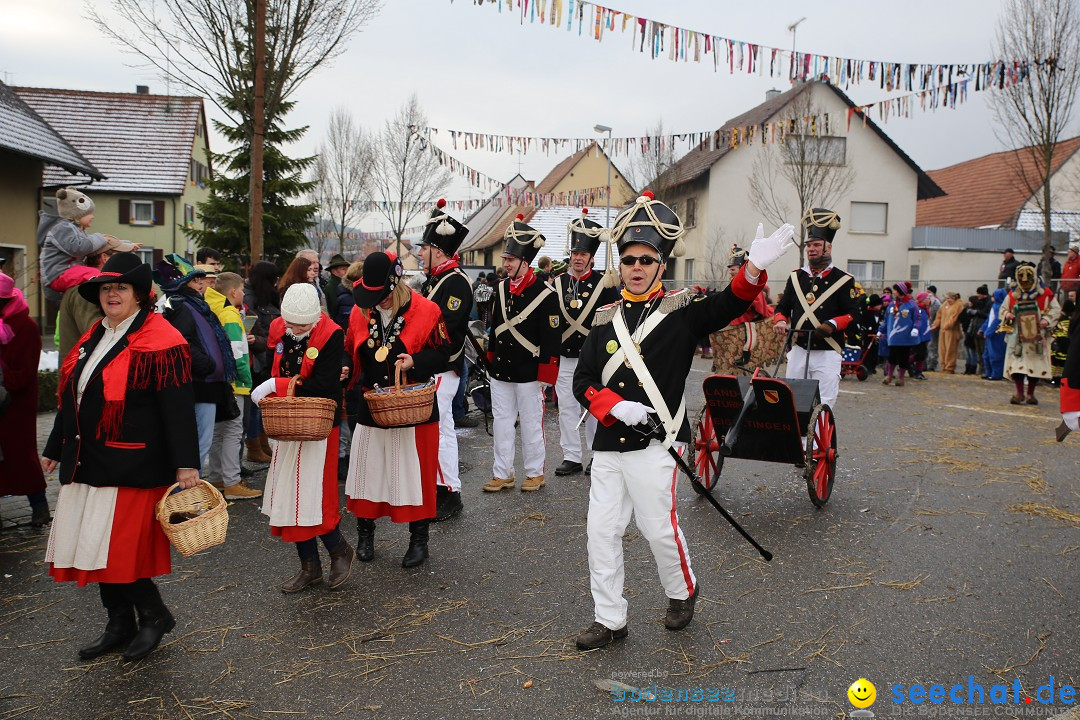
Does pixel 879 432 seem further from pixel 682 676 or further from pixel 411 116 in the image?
pixel 411 116

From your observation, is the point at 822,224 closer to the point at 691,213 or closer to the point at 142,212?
the point at 691,213

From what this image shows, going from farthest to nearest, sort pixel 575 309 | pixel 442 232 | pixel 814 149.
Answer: pixel 814 149 → pixel 575 309 → pixel 442 232

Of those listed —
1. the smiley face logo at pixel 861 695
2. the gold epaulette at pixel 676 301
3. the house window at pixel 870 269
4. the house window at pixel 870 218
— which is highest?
the house window at pixel 870 218

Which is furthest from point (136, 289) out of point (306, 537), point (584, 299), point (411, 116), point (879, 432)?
point (411, 116)

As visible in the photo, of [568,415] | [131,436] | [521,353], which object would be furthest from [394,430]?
[568,415]

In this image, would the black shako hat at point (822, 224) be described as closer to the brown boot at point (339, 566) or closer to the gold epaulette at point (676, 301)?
the gold epaulette at point (676, 301)

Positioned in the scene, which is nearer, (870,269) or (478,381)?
(478,381)

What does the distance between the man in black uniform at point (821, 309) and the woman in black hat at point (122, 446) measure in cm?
506

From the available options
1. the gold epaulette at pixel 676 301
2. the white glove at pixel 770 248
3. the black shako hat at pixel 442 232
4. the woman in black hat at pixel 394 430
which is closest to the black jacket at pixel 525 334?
the black shako hat at pixel 442 232

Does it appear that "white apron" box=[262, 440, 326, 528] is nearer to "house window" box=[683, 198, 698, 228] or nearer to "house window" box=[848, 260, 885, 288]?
"house window" box=[683, 198, 698, 228]

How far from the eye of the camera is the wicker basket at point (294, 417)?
433 centimetres

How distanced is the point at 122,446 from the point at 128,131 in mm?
36517

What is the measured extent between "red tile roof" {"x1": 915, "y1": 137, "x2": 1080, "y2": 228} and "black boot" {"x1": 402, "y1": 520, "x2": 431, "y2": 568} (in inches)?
1330

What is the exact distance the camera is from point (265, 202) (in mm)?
22812
